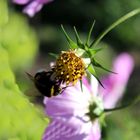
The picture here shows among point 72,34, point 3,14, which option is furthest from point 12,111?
point 72,34

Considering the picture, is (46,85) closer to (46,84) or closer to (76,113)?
(46,84)

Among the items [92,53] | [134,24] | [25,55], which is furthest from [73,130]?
[134,24]

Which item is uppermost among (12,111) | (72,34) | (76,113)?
(12,111)

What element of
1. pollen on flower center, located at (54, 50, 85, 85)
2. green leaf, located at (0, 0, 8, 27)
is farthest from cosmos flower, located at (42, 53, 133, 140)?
green leaf, located at (0, 0, 8, 27)

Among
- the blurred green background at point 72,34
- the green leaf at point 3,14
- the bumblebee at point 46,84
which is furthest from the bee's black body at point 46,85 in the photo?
the blurred green background at point 72,34

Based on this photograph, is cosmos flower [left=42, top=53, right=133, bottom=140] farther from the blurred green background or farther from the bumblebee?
the blurred green background

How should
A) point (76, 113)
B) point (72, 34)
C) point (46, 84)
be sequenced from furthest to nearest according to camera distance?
point (72, 34) < point (76, 113) < point (46, 84)

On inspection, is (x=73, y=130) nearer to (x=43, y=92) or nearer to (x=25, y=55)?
(x=43, y=92)
